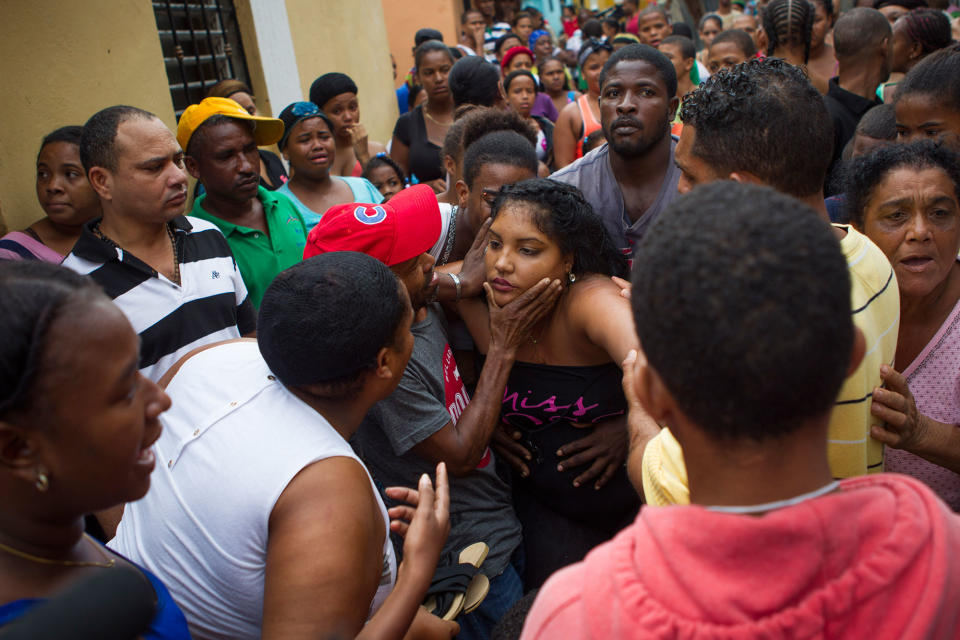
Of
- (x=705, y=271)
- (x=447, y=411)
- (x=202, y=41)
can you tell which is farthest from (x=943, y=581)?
(x=202, y=41)

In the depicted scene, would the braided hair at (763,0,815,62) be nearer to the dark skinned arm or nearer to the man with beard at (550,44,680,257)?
the man with beard at (550,44,680,257)

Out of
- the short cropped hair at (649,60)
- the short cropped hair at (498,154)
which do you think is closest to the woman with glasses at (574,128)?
the short cropped hair at (649,60)

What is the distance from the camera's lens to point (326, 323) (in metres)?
1.73

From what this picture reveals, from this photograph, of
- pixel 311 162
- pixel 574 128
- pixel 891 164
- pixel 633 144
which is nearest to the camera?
pixel 891 164

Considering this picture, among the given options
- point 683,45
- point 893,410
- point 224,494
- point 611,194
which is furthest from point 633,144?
point 683,45

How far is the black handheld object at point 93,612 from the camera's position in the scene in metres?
0.80

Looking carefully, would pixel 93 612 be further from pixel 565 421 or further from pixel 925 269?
pixel 925 269

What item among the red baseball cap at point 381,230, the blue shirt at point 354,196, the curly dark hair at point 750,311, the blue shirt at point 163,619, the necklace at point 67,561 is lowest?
the blue shirt at point 163,619

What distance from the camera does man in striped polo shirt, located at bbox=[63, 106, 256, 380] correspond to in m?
2.77

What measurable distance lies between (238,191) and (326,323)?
218 cm

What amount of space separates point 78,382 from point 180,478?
551 millimetres

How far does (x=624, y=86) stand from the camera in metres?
3.52

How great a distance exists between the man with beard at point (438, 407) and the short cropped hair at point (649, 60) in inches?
62.4

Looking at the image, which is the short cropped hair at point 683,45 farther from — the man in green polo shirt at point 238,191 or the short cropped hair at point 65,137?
the short cropped hair at point 65,137
